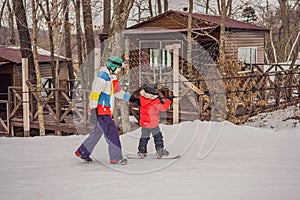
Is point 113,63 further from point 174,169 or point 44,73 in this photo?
point 44,73

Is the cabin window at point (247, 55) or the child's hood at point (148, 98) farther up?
the cabin window at point (247, 55)

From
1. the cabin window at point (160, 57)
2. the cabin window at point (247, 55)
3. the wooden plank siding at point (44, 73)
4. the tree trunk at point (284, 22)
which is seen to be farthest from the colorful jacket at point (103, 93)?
the tree trunk at point (284, 22)

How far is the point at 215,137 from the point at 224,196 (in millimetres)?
3131

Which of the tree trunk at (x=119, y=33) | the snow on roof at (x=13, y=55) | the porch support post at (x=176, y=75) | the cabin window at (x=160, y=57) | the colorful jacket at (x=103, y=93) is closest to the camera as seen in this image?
the colorful jacket at (x=103, y=93)

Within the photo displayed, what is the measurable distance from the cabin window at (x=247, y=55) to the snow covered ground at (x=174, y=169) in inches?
520

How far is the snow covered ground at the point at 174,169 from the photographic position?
4363 mm

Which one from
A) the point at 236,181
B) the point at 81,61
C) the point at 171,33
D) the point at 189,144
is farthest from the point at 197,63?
the point at 236,181

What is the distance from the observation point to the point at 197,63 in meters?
16.9

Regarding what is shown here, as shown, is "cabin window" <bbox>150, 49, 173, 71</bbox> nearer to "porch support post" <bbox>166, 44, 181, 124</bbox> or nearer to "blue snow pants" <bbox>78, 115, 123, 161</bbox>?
"porch support post" <bbox>166, 44, 181, 124</bbox>

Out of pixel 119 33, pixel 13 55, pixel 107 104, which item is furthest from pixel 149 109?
pixel 13 55

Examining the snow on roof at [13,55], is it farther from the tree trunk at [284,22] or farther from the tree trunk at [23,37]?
the tree trunk at [284,22]

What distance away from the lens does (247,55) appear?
2102cm

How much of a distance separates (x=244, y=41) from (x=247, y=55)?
945 millimetres

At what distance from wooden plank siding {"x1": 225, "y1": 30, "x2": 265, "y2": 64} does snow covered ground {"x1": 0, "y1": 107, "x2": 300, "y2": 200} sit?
1182cm
